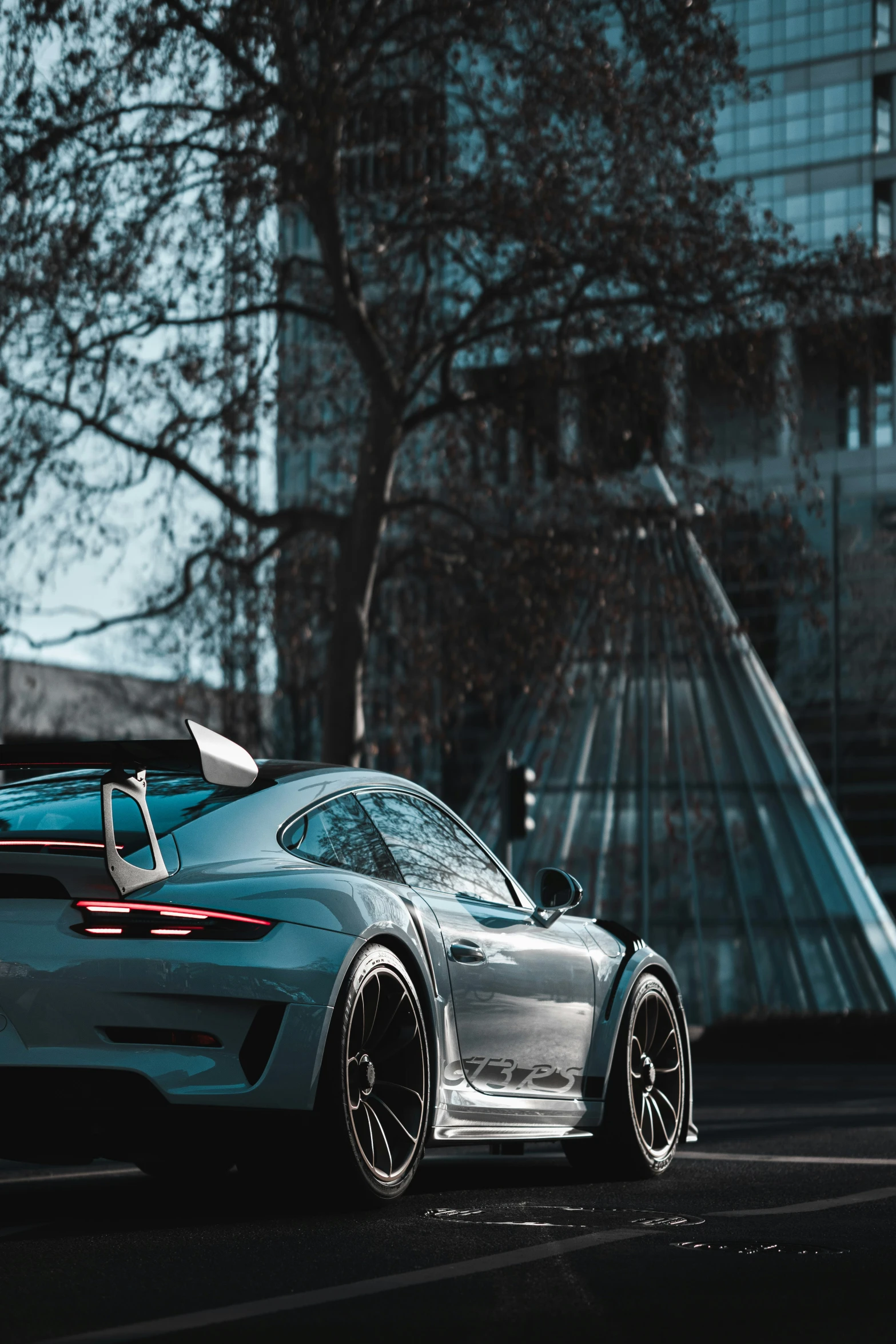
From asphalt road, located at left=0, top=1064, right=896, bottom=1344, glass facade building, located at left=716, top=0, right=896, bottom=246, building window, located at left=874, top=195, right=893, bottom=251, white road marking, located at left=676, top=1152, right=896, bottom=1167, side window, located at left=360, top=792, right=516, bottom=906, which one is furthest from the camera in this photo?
building window, located at left=874, top=195, right=893, bottom=251

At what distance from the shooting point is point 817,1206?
20.2 ft

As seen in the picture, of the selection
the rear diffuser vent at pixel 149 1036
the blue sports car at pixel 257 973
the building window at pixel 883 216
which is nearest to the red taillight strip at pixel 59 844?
the blue sports car at pixel 257 973

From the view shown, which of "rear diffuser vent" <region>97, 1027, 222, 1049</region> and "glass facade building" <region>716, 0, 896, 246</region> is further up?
"glass facade building" <region>716, 0, 896, 246</region>

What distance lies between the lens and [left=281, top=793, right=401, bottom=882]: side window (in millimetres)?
6043

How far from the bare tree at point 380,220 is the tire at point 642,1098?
10928 millimetres

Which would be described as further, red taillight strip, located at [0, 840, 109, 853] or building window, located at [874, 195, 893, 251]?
building window, located at [874, 195, 893, 251]

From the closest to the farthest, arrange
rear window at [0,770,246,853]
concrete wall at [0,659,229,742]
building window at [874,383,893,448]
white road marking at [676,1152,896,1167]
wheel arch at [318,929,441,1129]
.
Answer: rear window at [0,770,246,853]
wheel arch at [318,929,441,1129]
white road marking at [676,1152,896,1167]
concrete wall at [0,659,229,742]
building window at [874,383,893,448]

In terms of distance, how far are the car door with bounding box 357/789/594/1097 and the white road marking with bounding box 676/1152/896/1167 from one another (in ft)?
4.32

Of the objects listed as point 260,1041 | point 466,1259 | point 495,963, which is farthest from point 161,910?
point 495,963

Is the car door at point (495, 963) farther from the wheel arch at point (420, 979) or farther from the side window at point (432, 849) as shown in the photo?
the wheel arch at point (420, 979)

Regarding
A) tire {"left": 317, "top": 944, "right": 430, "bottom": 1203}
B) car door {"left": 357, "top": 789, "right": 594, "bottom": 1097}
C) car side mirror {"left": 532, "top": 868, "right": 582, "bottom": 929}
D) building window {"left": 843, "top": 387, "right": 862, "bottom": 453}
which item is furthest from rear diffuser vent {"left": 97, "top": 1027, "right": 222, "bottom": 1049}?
building window {"left": 843, "top": 387, "right": 862, "bottom": 453}

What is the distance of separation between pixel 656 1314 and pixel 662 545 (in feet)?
53.4

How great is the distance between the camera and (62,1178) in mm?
7746

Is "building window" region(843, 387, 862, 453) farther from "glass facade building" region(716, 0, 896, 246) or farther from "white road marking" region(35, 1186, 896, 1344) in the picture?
"white road marking" region(35, 1186, 896, 1344)
